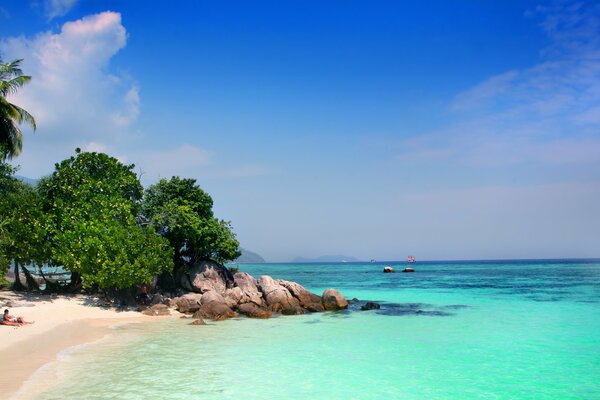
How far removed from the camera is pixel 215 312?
95.2 feet

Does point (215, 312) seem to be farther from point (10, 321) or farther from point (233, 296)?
point (10, 321)

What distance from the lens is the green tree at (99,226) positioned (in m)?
28.3

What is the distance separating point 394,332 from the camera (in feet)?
81.0

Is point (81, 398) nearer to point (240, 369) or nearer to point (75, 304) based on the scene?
point (240, 369)

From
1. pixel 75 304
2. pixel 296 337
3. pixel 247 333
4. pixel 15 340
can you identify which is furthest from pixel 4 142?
pixel 296 337

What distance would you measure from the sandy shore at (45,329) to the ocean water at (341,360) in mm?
986

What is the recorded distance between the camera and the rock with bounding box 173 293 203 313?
3075cm

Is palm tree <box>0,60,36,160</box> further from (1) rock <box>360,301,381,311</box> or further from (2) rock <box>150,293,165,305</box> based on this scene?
(1) rock <box>360,301,381,311</box>

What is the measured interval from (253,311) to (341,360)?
12.7 metres

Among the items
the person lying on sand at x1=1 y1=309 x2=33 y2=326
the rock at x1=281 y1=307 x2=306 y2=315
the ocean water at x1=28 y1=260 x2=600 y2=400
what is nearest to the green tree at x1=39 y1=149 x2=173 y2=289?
the ocean water at x1=28 y1=260 x2=600 y2=400

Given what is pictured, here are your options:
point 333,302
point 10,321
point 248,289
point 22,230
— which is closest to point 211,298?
point 248,289

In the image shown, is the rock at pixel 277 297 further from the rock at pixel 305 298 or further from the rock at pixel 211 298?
the rock at pixel 211 298

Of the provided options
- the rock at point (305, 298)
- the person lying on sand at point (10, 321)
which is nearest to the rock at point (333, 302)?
the rock at point (305, 298)

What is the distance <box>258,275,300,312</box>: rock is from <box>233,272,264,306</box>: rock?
0.55 m
